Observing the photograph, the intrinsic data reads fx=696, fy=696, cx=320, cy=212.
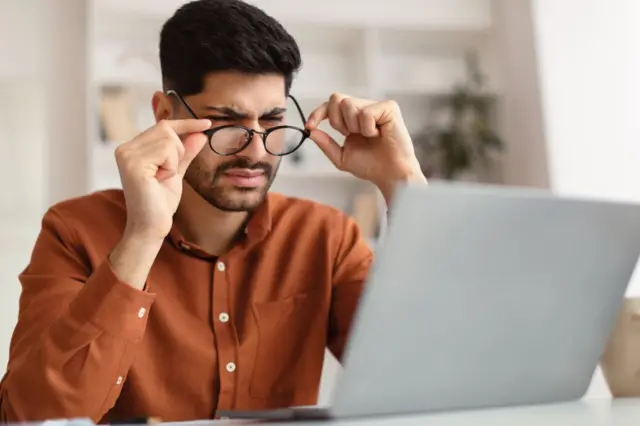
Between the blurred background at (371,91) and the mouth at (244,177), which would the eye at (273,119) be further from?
the blurred background at (371,91)

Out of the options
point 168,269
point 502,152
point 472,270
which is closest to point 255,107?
point 168,269

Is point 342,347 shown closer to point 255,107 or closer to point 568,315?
point 255,107

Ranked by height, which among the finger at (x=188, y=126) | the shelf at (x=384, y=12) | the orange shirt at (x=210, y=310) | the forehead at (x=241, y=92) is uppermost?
the shelf at (x=384, y=12)

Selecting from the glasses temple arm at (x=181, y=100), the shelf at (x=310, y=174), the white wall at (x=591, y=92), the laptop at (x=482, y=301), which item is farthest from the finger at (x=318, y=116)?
the white wall at (x=591, y=92)

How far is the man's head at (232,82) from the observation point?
4.15 feet

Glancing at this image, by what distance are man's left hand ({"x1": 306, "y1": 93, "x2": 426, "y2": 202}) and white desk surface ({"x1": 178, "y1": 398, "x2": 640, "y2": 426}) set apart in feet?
1.76

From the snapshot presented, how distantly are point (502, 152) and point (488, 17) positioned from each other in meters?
0.68

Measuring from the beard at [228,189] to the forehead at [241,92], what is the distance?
0.33ft

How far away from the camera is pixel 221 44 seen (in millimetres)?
1294

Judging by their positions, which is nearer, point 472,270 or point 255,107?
point 472,270

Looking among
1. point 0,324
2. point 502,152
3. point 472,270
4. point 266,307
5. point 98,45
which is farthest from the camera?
point 502,152

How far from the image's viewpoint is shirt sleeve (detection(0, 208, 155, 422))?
0.87 m

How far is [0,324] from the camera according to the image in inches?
109

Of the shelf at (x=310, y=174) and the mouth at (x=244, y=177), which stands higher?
the mouth at (x=244, y=177)
